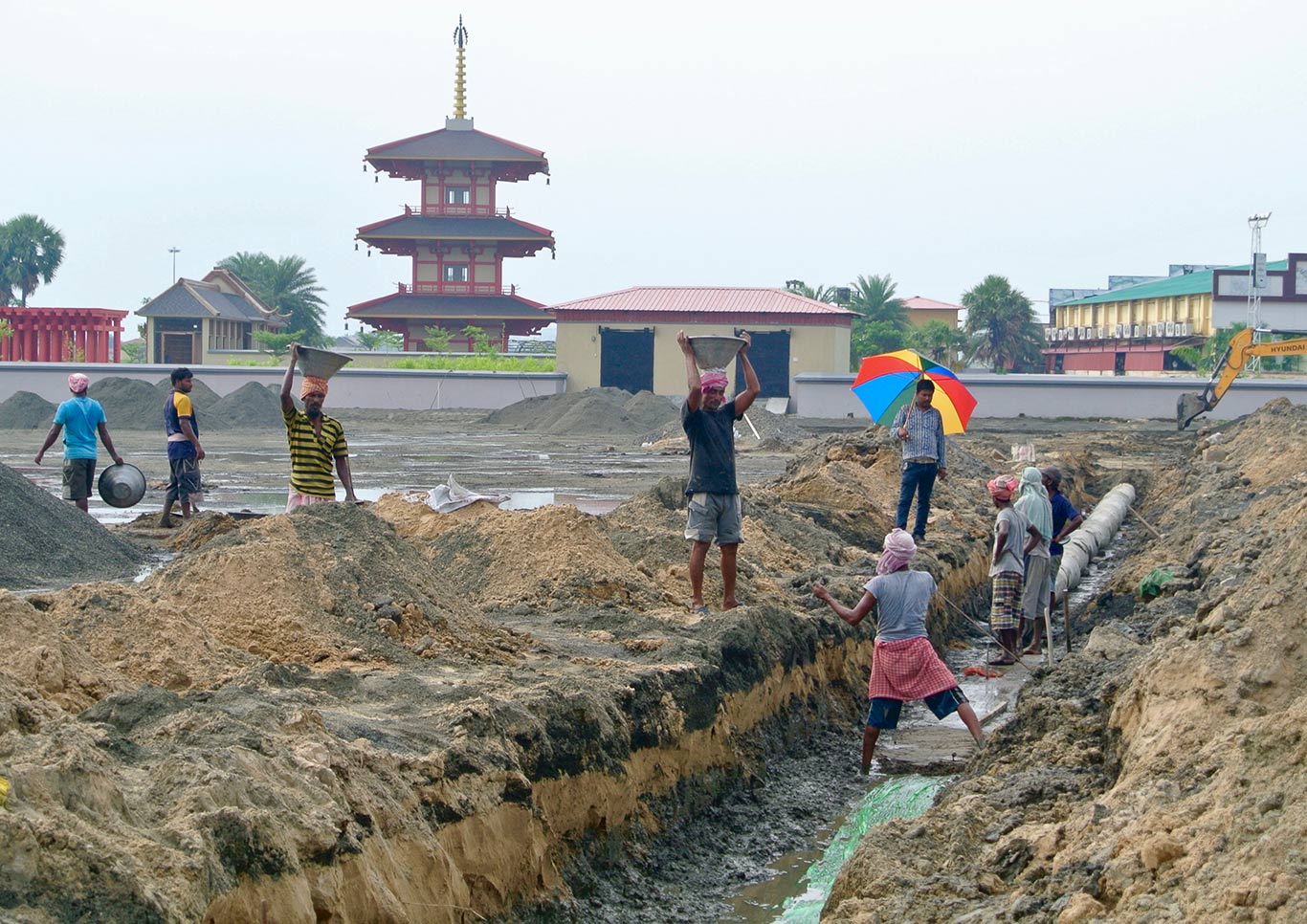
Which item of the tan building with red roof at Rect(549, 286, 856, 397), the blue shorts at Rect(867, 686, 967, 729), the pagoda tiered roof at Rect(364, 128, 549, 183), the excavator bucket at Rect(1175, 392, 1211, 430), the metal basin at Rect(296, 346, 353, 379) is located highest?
the pagoda tiered roof at Rect(364, 128, 549, 183)

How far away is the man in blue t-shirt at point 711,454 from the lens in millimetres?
8898

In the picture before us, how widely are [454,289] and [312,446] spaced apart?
5052 cm

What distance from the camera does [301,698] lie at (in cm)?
632

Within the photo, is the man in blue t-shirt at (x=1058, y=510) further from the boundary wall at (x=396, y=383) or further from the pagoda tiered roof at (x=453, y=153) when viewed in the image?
the pagoda tiered roof at (x=453, y=153)

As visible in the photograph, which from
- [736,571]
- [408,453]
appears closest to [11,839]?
[736,571]

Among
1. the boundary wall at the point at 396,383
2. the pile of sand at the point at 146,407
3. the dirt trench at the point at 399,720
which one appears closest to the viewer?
the dirt trench at the point at 399,720

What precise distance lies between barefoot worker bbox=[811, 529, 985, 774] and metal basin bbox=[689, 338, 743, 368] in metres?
1.46

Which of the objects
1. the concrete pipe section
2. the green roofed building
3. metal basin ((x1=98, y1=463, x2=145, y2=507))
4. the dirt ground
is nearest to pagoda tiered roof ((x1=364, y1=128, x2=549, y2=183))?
the green roofed building

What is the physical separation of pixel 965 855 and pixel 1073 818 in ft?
1.58

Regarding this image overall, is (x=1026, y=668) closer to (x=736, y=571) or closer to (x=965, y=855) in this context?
(x=736, y=571)

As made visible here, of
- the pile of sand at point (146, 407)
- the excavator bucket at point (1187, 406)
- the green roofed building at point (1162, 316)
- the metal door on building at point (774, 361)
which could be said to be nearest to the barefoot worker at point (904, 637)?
the excavator bucket at point (1187, 406)

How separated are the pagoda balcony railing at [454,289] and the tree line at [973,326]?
2026 centimetres

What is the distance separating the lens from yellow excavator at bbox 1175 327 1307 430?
2855 centimetres

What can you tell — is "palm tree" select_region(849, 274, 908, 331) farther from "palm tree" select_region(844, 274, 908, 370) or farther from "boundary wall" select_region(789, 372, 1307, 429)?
"boundary wall" select_region(789, 372, 1307, 429)
